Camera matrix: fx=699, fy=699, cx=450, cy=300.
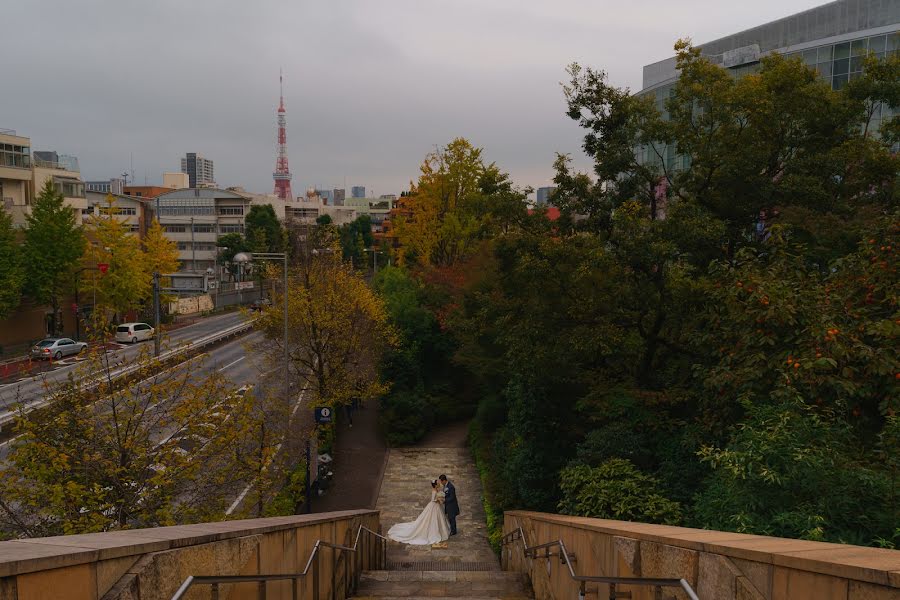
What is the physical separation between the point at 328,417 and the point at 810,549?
18779 millimetres

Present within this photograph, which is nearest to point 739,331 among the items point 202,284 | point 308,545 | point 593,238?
point 593,238

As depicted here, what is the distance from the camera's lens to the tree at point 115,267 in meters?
48.5

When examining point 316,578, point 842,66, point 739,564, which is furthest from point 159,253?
point 739,564

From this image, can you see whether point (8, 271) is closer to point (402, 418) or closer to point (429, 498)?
point (402, 418)

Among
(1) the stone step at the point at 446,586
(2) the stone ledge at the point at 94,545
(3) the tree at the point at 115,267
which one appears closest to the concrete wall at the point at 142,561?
(2) the stone ledge at the point at 94,545

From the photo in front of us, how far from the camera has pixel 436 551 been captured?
17.8m

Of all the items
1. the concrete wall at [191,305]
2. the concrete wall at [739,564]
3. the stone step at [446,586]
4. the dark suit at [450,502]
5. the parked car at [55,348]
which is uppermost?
the concrete wall at [739,564]

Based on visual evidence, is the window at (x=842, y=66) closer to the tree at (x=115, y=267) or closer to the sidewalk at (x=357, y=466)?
Result: the sidewalk at (x=357, y=466)

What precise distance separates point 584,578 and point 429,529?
46.5 ft

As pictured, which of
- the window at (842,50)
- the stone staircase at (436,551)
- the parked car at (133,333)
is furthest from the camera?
the parked car at (133,333)

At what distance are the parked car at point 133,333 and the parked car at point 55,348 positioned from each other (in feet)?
12.6

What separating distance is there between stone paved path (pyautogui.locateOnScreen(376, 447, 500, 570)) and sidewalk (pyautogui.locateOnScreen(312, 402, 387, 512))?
1.46 feet

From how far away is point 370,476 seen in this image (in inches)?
971

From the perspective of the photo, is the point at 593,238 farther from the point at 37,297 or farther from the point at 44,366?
the point at 37,297
